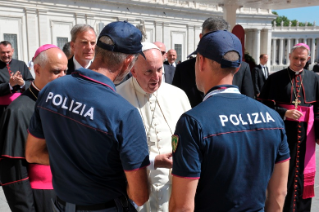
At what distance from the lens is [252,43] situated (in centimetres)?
4875

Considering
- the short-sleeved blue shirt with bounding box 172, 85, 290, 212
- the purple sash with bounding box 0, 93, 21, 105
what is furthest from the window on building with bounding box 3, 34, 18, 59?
the short-sleeved blue shirt with bounding box 172, 85, 290, 212

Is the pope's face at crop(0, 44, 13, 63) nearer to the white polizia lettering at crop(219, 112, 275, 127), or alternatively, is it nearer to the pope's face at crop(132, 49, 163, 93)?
the pope's face at crop(132, 49, 163, 93)

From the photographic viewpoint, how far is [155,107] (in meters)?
2.84

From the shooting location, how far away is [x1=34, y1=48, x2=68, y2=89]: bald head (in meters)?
2.76

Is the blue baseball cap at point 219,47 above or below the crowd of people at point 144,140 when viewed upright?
above

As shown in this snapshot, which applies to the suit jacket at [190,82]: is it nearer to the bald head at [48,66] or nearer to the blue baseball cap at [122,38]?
the bald head at [48,66]

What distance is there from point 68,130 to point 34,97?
1123 millimetres

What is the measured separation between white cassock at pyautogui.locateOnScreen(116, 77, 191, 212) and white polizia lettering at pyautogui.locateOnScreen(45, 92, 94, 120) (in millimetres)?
983

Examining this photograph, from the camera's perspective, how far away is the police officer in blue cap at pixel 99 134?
1.73 meters

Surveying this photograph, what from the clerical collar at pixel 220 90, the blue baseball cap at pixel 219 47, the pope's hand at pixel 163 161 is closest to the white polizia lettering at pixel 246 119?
the clerical collar at pixel 220 90

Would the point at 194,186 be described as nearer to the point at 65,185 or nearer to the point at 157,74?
the point at 65,185

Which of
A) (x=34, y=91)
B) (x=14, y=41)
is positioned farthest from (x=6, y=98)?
(x=14, y=41)

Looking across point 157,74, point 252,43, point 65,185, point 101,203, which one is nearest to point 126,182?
point 101,203

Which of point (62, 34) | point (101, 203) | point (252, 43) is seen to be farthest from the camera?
point (252, 43)
